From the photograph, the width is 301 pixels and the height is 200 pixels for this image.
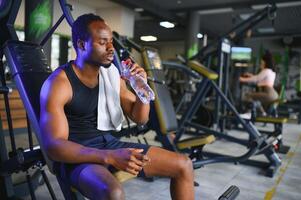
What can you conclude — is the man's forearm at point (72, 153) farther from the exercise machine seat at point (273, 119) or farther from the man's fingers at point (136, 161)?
the exercise machine seat at point (273, 119)

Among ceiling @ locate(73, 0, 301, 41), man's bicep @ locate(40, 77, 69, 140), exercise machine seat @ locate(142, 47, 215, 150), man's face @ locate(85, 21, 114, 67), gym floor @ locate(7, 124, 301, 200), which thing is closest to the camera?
man's bicep @ locate(40, 77, 69, 140)

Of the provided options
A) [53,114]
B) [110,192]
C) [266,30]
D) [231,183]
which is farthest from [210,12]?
[110,192]

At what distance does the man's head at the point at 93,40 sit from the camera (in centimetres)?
139

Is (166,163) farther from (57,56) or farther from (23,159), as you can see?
(57,56)

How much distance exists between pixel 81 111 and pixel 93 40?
34cm

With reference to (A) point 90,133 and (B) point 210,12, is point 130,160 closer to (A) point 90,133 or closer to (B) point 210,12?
(A) point 90,133

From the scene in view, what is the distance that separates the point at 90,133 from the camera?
1485mm

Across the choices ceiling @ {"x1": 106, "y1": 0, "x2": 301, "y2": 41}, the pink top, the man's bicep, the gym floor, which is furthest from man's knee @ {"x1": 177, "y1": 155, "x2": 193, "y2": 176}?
ceiling @ {"x1": 106, "y1": 0, "x2": 301, "y2": 41}

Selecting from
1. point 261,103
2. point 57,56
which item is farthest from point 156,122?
point 261,103

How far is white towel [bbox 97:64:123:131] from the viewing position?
1.51 metres

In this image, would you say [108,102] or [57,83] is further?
[108,102]

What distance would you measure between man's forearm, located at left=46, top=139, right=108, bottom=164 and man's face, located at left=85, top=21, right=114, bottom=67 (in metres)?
0.42

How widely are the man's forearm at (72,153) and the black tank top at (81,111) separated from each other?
0.20 m

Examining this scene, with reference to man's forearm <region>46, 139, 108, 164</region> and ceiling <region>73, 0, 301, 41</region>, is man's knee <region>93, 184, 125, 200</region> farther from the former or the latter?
ceiling <region>73, 0, 301, 41</region>
